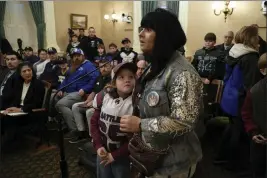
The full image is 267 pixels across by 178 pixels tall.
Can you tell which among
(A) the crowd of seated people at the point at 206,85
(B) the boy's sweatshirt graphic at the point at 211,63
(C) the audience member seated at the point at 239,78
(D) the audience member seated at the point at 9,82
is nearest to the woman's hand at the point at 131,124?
(A) the crowd of seated people at the point at 206,85

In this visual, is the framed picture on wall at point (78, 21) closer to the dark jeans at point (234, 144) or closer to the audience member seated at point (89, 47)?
the audience member seated at point (89, 47)

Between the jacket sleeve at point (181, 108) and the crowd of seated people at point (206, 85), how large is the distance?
337 mm

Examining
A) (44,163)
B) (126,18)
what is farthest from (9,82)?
(126,18)

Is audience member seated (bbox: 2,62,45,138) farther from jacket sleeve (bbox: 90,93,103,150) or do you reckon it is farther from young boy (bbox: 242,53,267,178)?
young boy (bbox: 242,53,267,178)

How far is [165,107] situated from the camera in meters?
0.78

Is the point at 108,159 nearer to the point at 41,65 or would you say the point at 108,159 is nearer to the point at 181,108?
the point at 181,108

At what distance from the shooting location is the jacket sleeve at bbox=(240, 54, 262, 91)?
1882mm

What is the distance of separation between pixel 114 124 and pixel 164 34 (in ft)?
1.89

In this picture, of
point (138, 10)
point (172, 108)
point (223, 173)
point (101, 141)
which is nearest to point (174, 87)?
point (172, 108)

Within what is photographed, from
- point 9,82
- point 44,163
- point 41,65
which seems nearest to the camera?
point 44,163

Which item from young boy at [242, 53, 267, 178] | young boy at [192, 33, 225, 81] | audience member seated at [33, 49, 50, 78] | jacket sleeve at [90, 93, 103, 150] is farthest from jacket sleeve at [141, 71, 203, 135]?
audience member seated at [33, 49, 50, 78]

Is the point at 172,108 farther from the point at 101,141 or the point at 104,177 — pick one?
the point at 104,177

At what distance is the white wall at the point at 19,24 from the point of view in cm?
541

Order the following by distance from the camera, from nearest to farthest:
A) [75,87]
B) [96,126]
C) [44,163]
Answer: [96,126] < [44,163] < [75,87]
